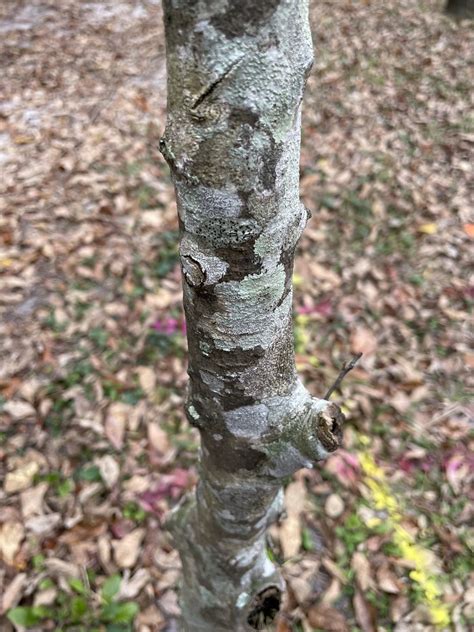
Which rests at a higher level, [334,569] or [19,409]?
Answer: [19,409]

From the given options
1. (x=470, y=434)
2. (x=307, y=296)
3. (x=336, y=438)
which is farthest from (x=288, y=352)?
(x=307, y=296)

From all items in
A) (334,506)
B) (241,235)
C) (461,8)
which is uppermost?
(241,235)

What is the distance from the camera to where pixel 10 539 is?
2.14m

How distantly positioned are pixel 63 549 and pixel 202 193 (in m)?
2.00

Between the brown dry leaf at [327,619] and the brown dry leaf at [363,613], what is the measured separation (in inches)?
2.4

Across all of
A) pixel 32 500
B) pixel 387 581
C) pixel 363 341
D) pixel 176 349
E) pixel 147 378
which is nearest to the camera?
pixel 387 581

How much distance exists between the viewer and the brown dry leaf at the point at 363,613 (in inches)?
80.0

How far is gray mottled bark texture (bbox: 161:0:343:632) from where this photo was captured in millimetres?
564

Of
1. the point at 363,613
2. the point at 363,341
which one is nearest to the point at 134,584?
the point at 363,613

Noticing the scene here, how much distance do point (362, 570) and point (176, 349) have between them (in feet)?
4.74

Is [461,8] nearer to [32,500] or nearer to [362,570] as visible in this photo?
[362,570]

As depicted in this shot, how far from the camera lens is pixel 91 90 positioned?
4.77 metres

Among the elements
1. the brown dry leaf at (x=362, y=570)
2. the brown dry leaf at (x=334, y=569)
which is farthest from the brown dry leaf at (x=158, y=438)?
the brown dry leaf at (x=362, y=570)

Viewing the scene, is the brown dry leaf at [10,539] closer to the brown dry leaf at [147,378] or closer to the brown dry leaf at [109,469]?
the brown dry leaf at [109,469]
